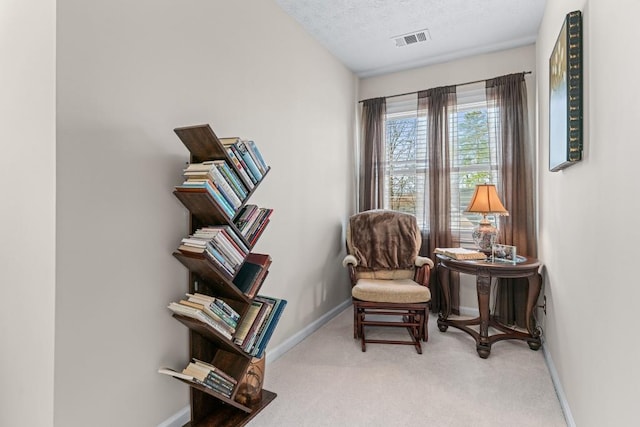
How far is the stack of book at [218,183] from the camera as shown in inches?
57.6

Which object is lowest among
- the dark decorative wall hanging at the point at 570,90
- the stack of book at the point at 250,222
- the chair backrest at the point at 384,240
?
the chair backrest at the point at 384,240

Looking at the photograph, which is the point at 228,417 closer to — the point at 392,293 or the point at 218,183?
the point at 218,183

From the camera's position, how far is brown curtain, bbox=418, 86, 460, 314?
3254 millimetres

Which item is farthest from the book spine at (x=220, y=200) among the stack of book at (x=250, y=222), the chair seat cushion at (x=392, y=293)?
the chair seat cushion at (x=392, y=293)

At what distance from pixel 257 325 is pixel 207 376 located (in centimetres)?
34

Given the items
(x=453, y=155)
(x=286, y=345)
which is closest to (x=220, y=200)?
(x=286, y=345)

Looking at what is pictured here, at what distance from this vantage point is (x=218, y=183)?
1.50 metres

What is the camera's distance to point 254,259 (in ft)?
5.98

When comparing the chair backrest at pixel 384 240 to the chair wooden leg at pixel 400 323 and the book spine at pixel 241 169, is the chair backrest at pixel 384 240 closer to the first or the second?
the chair wooden leg at pixel 400 323

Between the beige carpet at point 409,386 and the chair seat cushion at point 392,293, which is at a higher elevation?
the chair seat cushion at point 392,293
